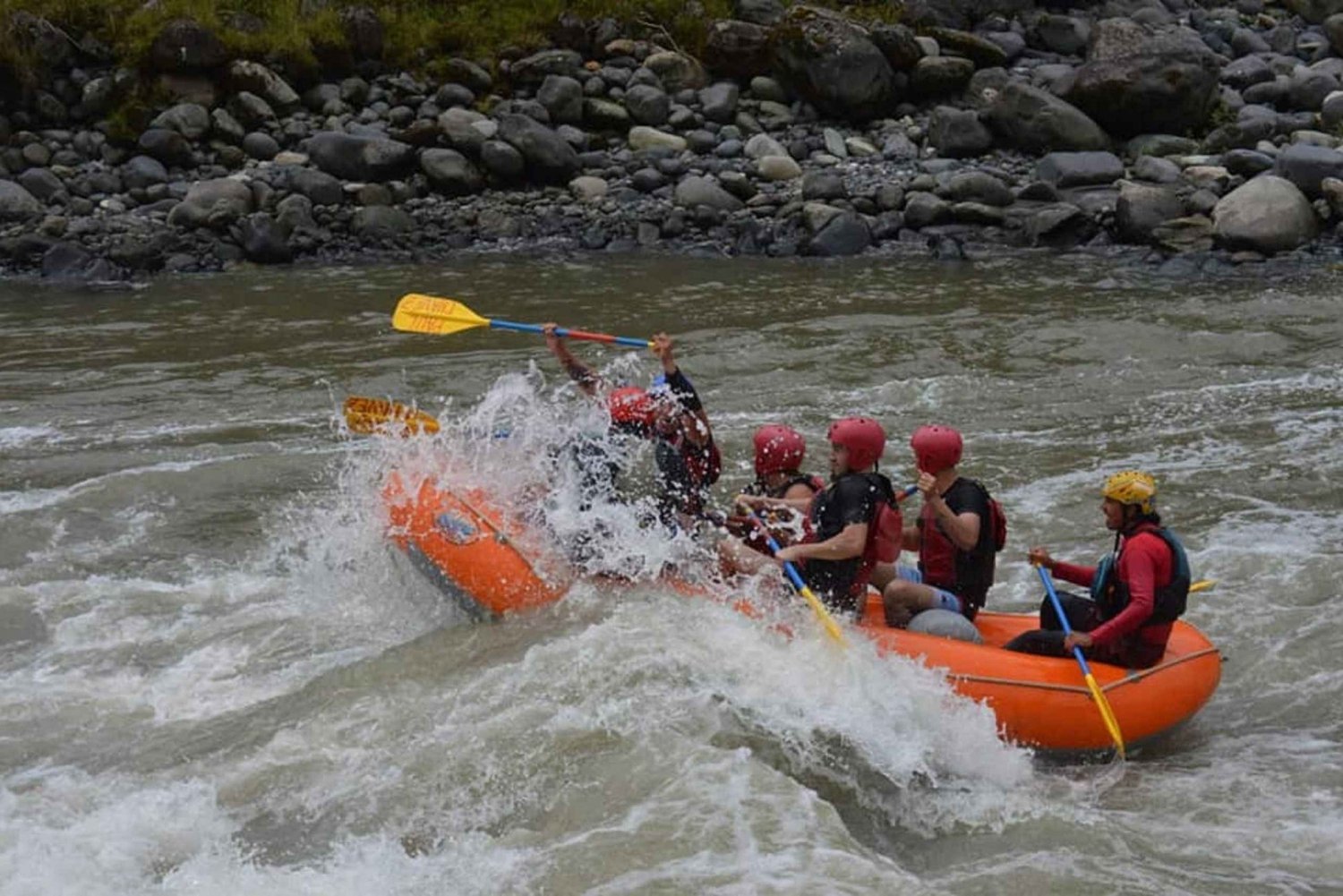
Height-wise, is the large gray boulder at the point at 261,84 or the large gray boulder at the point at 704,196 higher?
the large gray boulder at the point at 261,84

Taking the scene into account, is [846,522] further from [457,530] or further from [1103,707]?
[457,530]

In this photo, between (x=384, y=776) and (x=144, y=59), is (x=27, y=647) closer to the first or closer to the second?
(x=384, y=776)

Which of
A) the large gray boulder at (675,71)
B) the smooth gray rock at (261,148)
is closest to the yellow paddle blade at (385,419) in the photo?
the smooth gray rock at (261,148)

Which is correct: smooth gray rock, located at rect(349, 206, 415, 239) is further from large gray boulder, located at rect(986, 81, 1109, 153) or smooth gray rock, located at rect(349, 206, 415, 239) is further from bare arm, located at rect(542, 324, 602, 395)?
bare arm, located at rect(542, 324, 602, 395)

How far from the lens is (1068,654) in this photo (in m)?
6.77

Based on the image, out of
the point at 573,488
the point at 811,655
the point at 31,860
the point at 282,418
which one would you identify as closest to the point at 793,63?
the point at 282,418

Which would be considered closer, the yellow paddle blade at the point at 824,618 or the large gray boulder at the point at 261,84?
the yellow paddle blade at the point at 824,618

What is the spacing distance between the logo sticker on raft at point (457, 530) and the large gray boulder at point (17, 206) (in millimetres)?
13063

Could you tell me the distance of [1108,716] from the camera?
6457 millimetres

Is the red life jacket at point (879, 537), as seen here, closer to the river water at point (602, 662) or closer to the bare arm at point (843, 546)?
the bare arm at point (843, 546)

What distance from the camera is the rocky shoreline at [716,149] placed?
1789 cm

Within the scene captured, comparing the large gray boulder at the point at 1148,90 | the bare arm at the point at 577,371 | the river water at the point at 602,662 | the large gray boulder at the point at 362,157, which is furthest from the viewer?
the large gray boulder at the point at 1148,90

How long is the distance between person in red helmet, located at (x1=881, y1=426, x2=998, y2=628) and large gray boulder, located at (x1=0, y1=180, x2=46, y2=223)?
14.6 m

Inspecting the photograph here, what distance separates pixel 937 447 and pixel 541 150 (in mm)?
13560
